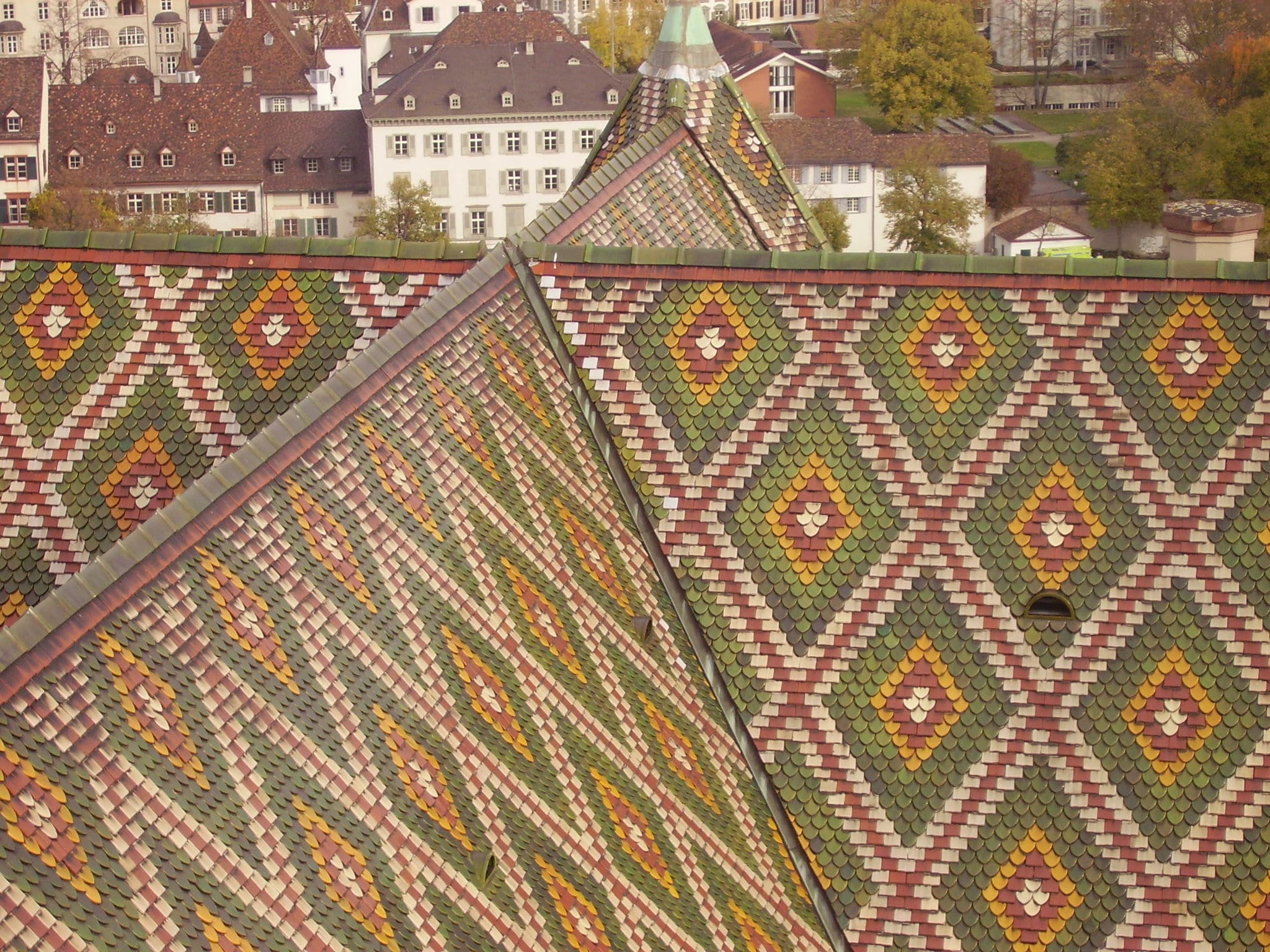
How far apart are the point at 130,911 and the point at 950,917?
7.37m

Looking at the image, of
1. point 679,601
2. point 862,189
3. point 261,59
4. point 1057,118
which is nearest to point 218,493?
point 679,601

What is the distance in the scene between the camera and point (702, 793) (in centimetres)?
1633

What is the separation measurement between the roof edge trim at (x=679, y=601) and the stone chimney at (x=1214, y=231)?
18.8ft

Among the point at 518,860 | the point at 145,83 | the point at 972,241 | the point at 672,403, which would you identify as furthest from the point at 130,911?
the point at 145,83

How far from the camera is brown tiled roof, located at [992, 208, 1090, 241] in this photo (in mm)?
103125

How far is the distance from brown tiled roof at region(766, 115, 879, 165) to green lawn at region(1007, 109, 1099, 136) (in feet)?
76.0

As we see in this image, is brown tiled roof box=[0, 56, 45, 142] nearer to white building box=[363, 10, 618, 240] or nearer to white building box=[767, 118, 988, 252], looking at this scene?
white building box=[363, 10, 618, 240]

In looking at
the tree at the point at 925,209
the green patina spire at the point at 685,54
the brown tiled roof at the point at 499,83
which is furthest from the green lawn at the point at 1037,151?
the green patina spire at the point at 685,54

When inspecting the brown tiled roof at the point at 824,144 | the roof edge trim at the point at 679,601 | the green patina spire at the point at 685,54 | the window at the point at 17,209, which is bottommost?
the window at the point at 17,209

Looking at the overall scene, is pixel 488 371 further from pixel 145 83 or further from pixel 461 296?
pixel 145 83

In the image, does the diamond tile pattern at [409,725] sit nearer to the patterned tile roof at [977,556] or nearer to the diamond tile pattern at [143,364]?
the diamond tile pattern at [143,364]

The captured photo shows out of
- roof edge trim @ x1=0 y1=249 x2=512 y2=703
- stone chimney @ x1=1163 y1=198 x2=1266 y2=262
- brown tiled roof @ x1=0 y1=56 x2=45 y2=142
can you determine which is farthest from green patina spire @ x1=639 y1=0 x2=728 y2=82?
brown tiled roof @ x1=0 y1=56 x2=45 y2=142

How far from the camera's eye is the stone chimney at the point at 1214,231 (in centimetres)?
2100

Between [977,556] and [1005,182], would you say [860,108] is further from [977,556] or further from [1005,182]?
[977,556]
